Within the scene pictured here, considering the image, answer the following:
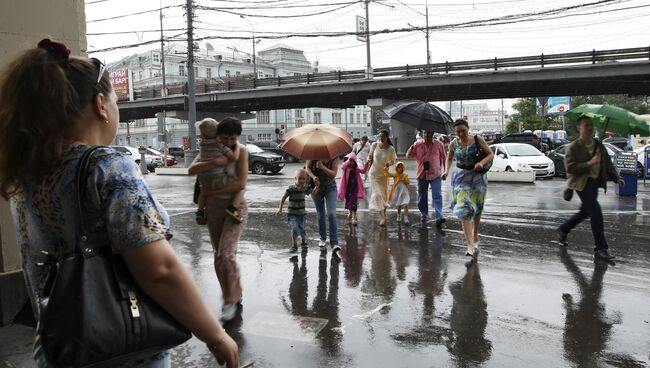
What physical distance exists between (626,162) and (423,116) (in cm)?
707

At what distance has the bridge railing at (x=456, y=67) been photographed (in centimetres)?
2963

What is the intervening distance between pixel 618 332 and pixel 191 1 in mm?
24532

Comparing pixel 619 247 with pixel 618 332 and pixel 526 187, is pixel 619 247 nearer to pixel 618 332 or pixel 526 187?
pixel 618 332

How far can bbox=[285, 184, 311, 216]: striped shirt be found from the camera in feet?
23.5

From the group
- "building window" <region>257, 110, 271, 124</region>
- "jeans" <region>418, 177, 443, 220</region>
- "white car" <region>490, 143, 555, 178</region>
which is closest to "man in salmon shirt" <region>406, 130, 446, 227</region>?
"jeans" <region>418, 177, 443, 220</region>

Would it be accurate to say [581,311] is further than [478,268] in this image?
No

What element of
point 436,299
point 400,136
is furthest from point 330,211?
point 400,136

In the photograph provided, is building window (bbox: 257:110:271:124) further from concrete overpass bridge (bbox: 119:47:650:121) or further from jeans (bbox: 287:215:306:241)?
jeans (bbox: 287:215:306:241)

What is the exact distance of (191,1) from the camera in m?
24.8

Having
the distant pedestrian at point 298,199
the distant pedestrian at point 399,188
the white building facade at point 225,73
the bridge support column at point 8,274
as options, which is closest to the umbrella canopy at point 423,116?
the distant pedestrian at point 399,188

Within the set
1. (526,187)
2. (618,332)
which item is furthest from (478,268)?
(526,187)

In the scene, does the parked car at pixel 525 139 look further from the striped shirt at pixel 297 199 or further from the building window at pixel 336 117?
the building window at pixel 336 117

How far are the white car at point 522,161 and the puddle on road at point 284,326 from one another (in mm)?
15830

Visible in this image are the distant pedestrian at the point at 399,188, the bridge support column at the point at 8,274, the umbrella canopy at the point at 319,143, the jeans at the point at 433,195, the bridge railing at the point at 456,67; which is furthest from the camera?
the bridge railing at the point at 456,67
